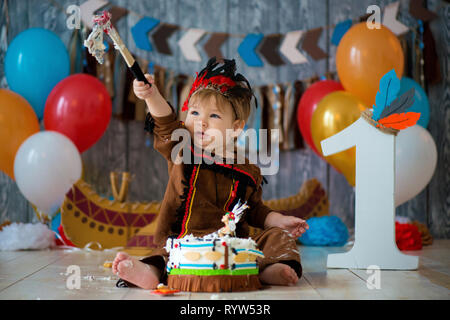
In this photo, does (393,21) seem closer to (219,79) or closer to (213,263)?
(219,79)

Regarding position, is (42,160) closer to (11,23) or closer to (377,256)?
(11,23)

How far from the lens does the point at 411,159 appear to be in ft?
8.64

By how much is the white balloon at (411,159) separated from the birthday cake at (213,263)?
1449 mm

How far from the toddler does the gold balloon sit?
1.15 meters

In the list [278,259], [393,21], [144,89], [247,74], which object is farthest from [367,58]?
[144,89]

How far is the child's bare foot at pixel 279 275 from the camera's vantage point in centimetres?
150

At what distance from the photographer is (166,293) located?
4.46 ft

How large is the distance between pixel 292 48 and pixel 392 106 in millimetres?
1779

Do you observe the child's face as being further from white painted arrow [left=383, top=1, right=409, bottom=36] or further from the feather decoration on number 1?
white painted arrow [left=383, top=1, right=409, bottom=36]

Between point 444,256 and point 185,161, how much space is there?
132 centimetres

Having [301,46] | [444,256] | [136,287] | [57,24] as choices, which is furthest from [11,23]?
[444,256]

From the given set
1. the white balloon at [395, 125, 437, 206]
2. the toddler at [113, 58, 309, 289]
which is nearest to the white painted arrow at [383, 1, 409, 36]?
the white balloon at [395, 125, 437, 206]

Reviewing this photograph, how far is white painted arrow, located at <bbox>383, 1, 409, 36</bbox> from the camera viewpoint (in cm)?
316

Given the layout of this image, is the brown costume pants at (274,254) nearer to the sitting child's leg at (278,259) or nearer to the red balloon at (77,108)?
the sitting child's leg at (278,259)
